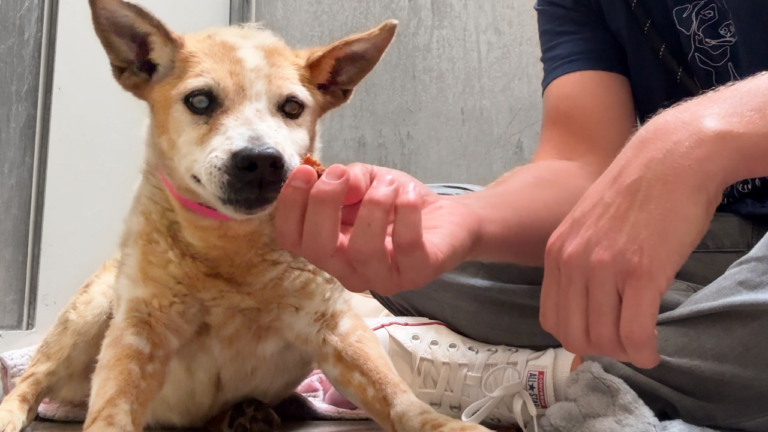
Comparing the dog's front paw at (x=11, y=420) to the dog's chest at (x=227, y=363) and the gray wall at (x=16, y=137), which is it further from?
the gray wall at (x=16, y=137)

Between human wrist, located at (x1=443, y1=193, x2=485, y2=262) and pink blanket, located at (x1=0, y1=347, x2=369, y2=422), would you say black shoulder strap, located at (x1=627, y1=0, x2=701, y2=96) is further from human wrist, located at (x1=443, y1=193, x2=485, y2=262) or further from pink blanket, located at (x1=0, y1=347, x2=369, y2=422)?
pink blanket, located at (x1=0, y1=347, x2=369, y2=422)

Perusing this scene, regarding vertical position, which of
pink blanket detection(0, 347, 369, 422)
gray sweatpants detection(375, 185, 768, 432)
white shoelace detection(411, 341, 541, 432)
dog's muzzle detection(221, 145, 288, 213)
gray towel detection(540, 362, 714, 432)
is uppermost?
dog's muzzle detection(221, 145, 288, 213)

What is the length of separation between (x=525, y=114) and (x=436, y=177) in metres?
0.50

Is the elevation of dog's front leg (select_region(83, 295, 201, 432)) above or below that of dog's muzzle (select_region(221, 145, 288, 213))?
below

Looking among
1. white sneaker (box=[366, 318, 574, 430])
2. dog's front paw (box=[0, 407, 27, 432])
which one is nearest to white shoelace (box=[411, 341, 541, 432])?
white sneaker (box=[366, 318, 574, 430])

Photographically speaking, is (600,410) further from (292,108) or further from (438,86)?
(438,86)

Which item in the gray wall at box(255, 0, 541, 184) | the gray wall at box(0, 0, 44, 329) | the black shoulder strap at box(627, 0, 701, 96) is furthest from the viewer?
the gray wall at box(255, 0, 541, 184)

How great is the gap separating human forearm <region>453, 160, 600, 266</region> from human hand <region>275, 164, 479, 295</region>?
0.18 m

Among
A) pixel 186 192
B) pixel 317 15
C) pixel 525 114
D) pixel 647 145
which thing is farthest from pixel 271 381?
pixel 317 15

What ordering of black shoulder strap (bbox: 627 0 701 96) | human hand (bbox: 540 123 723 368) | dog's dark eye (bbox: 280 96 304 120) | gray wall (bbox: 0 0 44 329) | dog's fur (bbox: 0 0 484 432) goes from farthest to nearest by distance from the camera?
gray wall (bbox: 0 0 44 329) < black shoulder strap (bbox: 627 0 701 96) < dog's dark eye (bbox: 280 96 304 120) < dog's fur (bbox: 0 0 484 432) < human hand (bbox: 540 123 723 368)

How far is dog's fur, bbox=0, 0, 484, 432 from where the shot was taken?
1025 millimetres

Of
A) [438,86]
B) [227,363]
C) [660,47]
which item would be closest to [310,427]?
[227,363]

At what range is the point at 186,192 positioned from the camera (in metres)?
1.11

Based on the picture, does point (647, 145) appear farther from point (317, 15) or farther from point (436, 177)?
point (317, 15)
